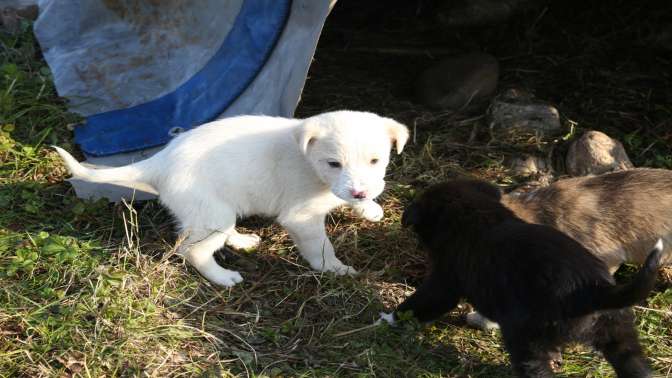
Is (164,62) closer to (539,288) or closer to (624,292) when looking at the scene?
(539,288)

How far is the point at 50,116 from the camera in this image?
6004mm


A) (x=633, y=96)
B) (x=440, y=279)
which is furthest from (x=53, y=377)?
(x=633, y=96)

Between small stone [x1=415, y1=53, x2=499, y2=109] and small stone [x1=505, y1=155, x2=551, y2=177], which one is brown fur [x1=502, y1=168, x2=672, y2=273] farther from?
small stone [x1=415, y1=53, x2=499, y2=109]

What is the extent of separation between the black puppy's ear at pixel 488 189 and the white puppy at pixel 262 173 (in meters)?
0.50

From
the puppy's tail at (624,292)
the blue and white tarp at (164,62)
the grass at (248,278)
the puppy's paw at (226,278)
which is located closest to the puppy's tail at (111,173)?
the grass at (248,278)

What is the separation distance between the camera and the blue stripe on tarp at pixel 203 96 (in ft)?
18.8

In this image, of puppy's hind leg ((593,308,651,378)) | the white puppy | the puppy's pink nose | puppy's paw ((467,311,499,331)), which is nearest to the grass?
puppy's paw ((467,311,499,331))

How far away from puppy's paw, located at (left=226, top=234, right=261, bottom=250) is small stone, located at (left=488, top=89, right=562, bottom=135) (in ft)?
7.87

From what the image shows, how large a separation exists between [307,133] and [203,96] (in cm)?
204

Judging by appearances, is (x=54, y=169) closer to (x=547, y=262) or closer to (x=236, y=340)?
(x=236, y=340)

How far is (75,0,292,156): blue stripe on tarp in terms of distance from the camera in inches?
225

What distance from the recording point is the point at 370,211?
5.22 meters

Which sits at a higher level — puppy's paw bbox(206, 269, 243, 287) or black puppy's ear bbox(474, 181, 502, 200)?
black puppy's ear bbox(474, 181, 502, 200)

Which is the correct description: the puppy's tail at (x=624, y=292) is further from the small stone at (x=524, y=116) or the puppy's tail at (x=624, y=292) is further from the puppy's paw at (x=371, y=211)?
the small stone at (x=524, y=116)
